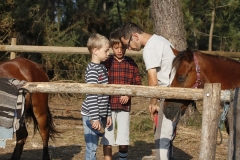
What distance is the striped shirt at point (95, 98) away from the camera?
4773 millimetres

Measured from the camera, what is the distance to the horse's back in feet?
21.1

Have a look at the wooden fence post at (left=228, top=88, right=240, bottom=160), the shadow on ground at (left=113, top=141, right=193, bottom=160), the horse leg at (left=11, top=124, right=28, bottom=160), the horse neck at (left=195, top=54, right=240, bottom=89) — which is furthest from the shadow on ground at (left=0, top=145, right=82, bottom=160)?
the wooden fence post at (left=228, top=88, right=240, bottom=160)

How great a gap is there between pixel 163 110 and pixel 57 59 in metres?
7.76

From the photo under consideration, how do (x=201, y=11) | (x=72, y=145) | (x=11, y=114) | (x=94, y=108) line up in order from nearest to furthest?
(x=11, y=114) < (x=94, y=108) < (x=72, y=145) < (x=201, y=11)

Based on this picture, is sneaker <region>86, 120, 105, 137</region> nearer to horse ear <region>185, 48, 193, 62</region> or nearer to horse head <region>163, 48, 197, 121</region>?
horse head <region>163, 48, 197, 121</region>

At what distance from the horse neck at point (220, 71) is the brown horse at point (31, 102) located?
→ 2.64 metres

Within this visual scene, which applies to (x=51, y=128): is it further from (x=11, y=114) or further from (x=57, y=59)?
(x=57, y=59)

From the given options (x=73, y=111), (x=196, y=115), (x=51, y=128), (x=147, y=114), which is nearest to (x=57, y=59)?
(x=73, y=111)

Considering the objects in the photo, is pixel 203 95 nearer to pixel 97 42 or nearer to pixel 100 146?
pixel 97 42

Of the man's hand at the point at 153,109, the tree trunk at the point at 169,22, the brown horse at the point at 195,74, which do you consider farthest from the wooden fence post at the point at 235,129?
the tree trunk at the point at 169,22

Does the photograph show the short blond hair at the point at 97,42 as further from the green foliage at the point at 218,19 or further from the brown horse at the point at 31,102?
the green foliage at the point at 218,19

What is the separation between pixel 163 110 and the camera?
441 cm

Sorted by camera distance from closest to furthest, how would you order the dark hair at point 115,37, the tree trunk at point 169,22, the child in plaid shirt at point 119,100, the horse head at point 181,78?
→ the horse head at point 181,78 < the dark hair at point 115,37 < the child in plaid shirt at point 119,100 < the tree trunk at point 169,22

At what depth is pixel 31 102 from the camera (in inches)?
255
